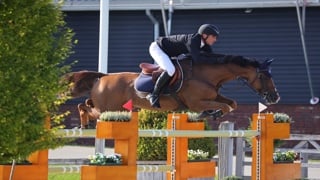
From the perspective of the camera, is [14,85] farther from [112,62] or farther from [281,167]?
[112,62]

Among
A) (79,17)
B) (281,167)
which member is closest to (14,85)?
(281,167)

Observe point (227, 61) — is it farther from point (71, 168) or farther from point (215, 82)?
point (71, 168)

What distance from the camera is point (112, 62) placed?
24.6 metres

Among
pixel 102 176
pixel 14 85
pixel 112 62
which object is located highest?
pixel 112 62

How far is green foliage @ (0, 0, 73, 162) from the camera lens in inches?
244

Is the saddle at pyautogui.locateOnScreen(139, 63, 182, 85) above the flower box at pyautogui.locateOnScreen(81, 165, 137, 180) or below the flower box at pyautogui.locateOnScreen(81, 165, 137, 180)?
above

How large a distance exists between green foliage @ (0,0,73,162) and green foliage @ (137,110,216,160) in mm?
5755

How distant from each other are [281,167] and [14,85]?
5.43 m

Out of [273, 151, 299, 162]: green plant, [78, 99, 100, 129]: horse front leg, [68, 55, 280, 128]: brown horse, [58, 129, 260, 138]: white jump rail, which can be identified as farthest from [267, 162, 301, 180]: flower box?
[78, 99, 100, 129]: horse front leg

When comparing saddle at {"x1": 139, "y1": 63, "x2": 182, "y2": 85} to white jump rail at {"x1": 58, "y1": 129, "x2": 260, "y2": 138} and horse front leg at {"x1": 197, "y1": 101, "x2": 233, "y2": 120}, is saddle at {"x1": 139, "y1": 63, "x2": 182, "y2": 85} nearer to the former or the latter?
horse front leg at {"x1": 197, "y1": 101, "x2": 233, "y2": 120}

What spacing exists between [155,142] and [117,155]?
3.69 meters

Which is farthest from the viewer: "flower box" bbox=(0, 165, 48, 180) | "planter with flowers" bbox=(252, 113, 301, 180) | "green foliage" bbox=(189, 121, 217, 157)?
"green foliage" bbox=(189, 121, 217, 157)

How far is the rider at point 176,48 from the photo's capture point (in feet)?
35.8

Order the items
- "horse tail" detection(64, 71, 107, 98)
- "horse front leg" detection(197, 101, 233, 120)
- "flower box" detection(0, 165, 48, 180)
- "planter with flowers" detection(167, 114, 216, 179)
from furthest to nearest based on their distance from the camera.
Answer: "horse tail" detection(64, 71, 107, 98) < "horse front leg" detection(197, 101, 233, 120) < "planter with flowers" detection(167, 114, 216, 179) < "flower box" detection(0, 165, 48, 180)
